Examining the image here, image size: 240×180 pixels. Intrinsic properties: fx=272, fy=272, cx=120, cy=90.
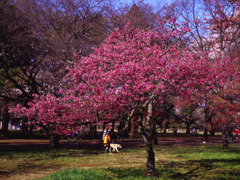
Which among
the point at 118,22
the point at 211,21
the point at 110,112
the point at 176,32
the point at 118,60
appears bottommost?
the point at 110,112

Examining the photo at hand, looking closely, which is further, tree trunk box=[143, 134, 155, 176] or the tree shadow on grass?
the tree shadow on grass

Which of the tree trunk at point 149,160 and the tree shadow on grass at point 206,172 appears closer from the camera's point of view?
the tree trunk at point 149,160

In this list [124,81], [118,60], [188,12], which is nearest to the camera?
[124,81]

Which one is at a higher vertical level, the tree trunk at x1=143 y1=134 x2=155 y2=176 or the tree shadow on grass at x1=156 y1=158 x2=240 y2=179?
the tree trunk at x1=143 y1=134 x2=155 y2=176

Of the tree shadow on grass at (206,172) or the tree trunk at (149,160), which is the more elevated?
the tree trunk at (149,160)

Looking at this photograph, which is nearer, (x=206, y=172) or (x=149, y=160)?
(x=149, y=160)

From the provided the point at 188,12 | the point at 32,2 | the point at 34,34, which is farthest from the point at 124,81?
the point at 188,12

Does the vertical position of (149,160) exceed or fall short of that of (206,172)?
it exceeds it

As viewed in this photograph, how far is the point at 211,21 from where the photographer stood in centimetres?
1605

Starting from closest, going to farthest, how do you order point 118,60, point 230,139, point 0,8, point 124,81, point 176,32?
point 124,81
point 118,60
point 176,32
point 0,8
point 230,139

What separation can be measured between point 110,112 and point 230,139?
34.4 m

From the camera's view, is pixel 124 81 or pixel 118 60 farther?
pixel 118 60

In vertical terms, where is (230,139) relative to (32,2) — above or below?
below

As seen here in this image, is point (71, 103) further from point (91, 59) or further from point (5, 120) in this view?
point (5, 120)
